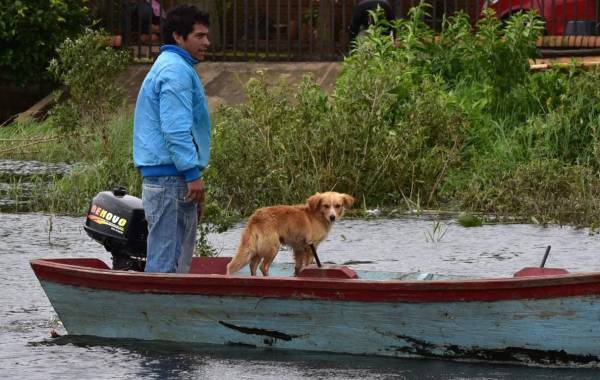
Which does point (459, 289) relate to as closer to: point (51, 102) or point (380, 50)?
point (380, 50)

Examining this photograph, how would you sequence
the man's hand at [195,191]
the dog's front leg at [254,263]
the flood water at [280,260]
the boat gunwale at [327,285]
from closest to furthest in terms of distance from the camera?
the boat gunwale at [327,285], the flood water at [280,260], the man's hand at [195,191], the dog's front leg at [254,263]

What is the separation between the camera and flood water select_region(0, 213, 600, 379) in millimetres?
9070

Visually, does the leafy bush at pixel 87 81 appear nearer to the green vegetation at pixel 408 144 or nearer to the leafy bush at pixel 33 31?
the green vegetation at pixel 408 144

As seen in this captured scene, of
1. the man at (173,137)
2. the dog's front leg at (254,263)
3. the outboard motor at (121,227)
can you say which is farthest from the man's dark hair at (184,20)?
the dog's front leg at (254,263)

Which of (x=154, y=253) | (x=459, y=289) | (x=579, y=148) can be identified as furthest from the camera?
(x=579, y=148)

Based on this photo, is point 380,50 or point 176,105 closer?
point 176,105

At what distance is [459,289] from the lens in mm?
8938

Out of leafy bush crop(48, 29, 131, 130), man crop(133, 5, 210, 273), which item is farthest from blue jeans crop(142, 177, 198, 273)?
leafy bush crop(48, 29, 131, 130)

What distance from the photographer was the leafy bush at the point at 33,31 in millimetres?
22281

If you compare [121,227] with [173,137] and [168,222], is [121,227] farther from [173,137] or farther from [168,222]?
[173,137]

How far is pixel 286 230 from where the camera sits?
34.6 ft

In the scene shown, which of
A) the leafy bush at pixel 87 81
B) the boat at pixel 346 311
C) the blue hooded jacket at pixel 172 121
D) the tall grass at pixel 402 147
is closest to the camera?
the boat at pixel 346 311

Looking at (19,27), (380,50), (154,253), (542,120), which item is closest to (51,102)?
(19,27)

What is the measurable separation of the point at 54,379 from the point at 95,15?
16365mm
